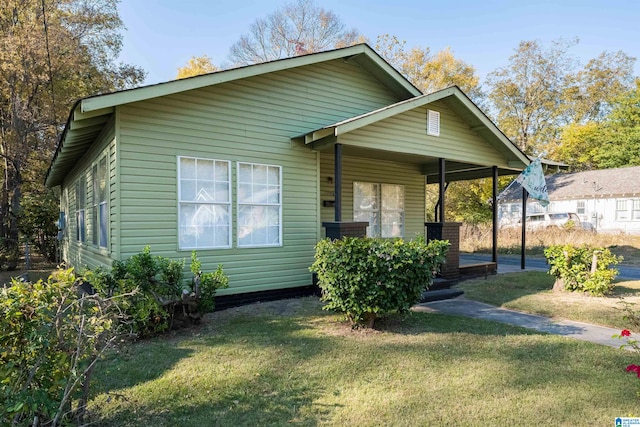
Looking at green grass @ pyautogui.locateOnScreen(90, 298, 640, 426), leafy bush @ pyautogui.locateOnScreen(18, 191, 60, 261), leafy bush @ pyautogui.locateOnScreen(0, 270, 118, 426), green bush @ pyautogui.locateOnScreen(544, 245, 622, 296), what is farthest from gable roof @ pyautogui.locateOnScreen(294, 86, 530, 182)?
leafy bush @ pyautogui.locateOnScreen(18, 191, 60, 261)

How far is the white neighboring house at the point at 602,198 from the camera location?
72.2 feet

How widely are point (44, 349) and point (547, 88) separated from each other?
35304 mm

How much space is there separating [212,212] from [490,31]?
1657 cm

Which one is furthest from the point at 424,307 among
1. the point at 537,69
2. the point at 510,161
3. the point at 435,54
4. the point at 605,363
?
the point at 537,69

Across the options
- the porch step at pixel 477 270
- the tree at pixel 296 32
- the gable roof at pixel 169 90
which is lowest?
the porch step at pixel 477 270

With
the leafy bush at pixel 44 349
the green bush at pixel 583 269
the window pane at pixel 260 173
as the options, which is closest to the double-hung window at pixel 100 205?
the window pane at pixel 260 173

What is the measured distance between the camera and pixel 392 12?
17.7 meters

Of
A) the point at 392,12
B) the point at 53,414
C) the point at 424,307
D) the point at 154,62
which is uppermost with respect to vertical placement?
the point at 392,12

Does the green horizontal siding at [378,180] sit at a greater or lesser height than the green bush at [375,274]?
greater

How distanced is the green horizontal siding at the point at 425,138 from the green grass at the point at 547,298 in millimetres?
2945

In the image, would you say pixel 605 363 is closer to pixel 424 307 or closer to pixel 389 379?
pixel 389 379

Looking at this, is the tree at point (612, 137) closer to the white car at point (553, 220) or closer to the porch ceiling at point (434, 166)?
the white car at point (553, 220)

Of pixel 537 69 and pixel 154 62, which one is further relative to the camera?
pixel 537 69

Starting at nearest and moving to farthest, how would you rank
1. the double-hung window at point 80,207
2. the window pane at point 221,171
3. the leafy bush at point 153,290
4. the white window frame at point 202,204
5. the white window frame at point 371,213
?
the leafy bush at point 153,290 < the white window frame at point 202,204 < the window pane at point 221,171 < the double-hung window at point 80,207 < the white window frame at point 371,213
